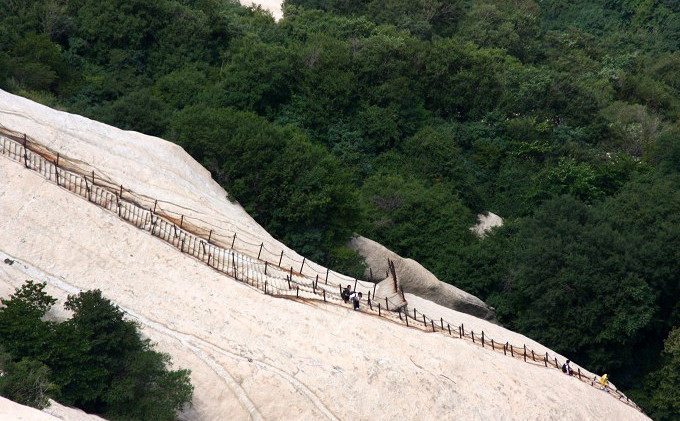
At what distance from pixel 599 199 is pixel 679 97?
23.8 meters

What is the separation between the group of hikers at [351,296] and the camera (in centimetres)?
3194

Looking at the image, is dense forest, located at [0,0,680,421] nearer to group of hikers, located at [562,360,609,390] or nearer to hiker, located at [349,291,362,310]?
group of hikers, located at [562,360,609,390]

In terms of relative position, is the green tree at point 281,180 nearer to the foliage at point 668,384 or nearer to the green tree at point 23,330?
the foliage at point 668,384

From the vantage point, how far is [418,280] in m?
43.1

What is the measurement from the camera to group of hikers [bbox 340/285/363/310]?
31938 mm

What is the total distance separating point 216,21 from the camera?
65.5 metres

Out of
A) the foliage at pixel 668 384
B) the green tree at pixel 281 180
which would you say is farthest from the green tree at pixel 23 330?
the foliage at pixel 668 384

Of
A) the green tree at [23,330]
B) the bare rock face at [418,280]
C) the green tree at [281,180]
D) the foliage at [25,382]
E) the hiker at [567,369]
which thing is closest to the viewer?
the foliage at [25,382]

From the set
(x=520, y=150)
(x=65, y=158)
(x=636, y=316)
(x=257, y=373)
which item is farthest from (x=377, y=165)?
(x=257, y=373)

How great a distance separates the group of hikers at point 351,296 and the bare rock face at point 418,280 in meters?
8.96

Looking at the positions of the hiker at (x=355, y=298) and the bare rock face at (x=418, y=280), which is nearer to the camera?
the hiker at (x=355, y=298)

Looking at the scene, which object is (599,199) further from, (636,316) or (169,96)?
(169,96)

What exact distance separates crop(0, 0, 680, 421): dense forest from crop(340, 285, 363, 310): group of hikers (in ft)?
32.7

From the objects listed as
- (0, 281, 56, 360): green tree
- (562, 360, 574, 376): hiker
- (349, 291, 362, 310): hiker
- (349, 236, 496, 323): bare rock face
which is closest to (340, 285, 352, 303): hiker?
(349, 291, 362, 310): hiker
